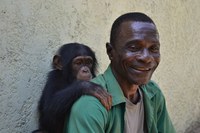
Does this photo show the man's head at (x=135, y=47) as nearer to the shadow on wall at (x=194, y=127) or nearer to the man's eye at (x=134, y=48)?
the man's eye at (x=134, y=48)

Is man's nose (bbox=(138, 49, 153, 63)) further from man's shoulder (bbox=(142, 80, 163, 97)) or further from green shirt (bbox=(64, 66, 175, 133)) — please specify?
man's shoulder (bbox=(142, 80, 163, 97))

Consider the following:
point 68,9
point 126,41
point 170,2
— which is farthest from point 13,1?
point 170,2

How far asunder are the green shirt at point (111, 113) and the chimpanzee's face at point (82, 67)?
36.1 inches

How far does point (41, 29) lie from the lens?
3.22 meters

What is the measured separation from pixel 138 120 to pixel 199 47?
141 inches

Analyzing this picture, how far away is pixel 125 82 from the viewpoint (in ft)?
7.46

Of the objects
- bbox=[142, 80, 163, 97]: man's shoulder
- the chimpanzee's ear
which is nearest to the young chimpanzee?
the chimpanzee's ear

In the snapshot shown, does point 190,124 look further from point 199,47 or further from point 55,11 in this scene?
point 55,11

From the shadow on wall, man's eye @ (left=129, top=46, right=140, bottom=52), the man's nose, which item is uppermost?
man's eye @ (left=129, top=46, right=140, bottom=52)

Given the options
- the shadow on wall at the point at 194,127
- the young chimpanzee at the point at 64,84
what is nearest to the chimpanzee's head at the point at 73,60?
the young chimpanzee at the point at 64,84

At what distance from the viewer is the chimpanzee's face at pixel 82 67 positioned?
332 cm

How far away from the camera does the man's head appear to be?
214 cm

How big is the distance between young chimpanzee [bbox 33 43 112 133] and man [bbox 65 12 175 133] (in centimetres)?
38

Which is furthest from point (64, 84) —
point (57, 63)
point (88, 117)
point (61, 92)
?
point (88, 117)
